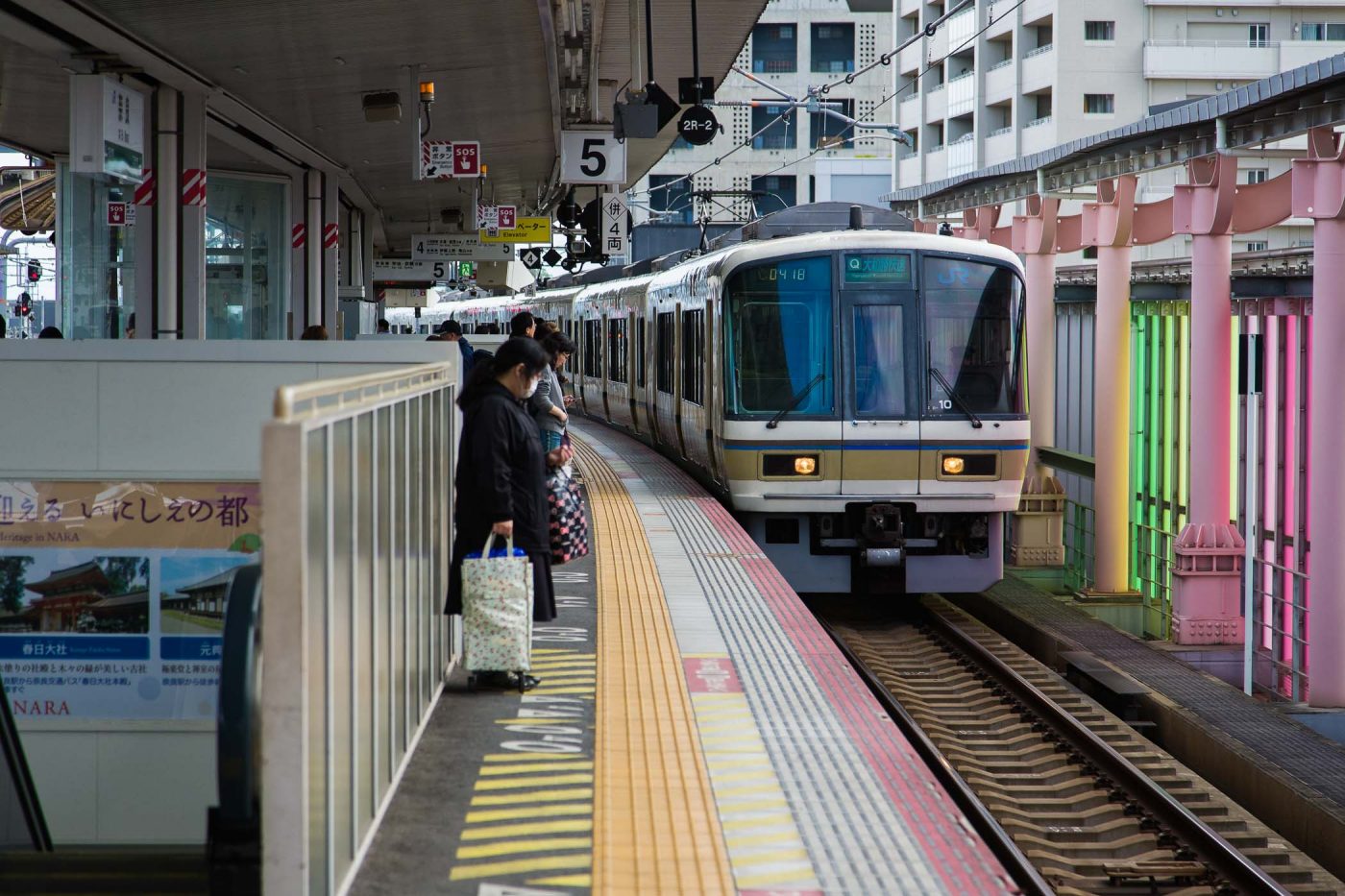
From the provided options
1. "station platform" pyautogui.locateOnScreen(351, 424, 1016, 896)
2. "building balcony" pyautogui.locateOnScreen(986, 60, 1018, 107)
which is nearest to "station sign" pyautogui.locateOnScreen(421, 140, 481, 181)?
"station platform" pyautogui.locateOnScreen(351, 424, 1016, 896)

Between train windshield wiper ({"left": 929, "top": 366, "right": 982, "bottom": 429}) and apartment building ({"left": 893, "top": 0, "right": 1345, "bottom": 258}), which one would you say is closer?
train windshield wiper ({"left": 929, "top": 366, "right": 982, "bottom": 429})

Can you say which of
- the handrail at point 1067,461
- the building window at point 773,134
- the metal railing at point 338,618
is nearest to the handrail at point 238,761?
the metal railing at point 338,618

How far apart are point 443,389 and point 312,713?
2977mm

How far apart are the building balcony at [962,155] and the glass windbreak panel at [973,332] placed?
34.2m

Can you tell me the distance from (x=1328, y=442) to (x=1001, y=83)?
34277mm

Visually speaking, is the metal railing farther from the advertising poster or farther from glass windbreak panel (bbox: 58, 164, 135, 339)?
glass windbreak panel (bbox: 58, 164, 135, 339)

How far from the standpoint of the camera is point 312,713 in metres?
3.46

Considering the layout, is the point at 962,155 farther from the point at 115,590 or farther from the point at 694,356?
the point at 115,590

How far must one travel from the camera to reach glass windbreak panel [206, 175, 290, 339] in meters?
19.6

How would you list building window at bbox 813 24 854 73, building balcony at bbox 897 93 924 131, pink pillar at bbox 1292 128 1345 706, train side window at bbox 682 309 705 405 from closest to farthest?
1. pink pillar at bbox 1292 128 1345 706
2. train side window at bbox 682 309 705 405
3. building balcony at bbox 897 93 924 131
4. building window at bbox 813 24 854 73

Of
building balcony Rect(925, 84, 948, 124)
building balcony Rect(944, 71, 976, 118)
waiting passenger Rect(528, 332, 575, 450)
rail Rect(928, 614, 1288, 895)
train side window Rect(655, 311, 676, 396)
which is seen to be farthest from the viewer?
building balcony Rect(925, 84, 948, 124)

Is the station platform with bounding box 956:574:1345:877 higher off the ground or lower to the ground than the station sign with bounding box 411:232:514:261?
lower

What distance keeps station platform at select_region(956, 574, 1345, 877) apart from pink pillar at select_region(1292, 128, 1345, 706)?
0.48 m

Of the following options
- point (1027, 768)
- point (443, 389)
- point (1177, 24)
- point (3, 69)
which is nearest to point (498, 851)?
point (443, 389)
